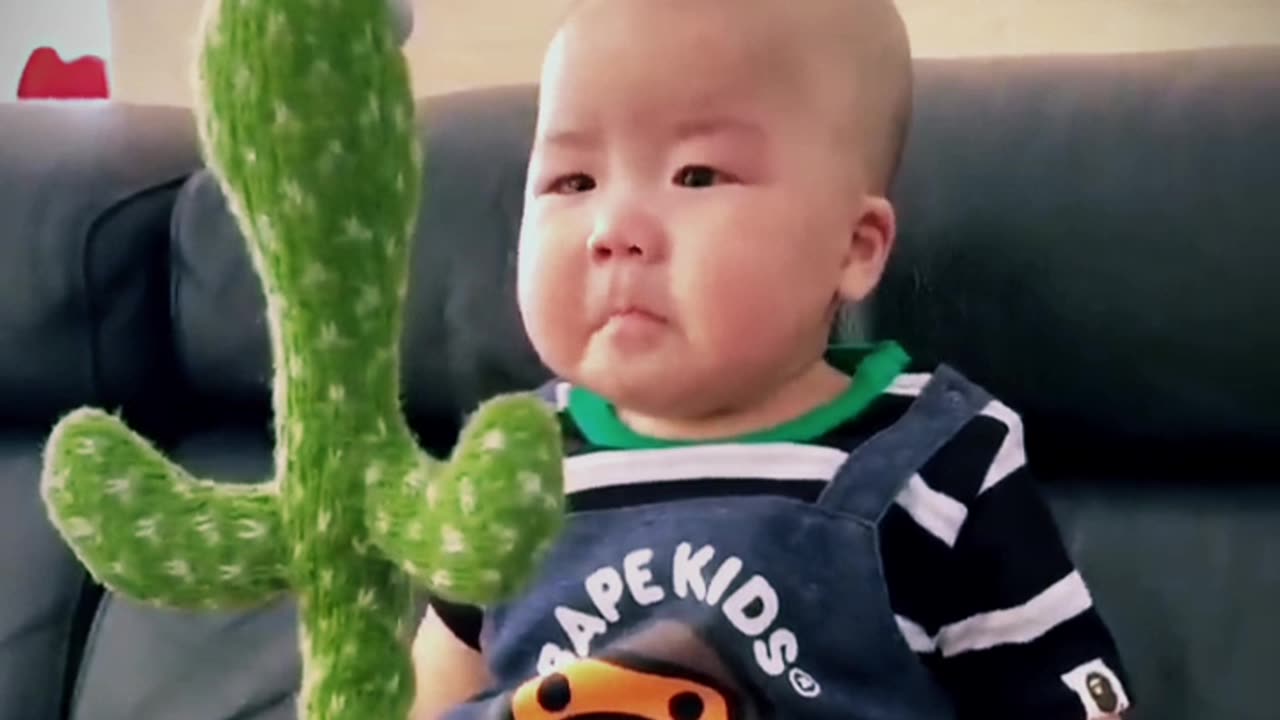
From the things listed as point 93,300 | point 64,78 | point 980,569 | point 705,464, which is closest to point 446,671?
point 705,464

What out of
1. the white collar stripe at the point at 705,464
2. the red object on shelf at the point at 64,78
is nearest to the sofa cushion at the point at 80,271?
the red object on shelf at the point at 64,78

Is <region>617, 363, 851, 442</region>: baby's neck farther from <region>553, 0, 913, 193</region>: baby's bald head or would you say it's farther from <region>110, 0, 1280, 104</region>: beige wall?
<region>110, 0, 1280, 104</region>: beige wall

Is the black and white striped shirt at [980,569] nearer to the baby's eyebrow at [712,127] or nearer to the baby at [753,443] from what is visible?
the baby at [753,443]

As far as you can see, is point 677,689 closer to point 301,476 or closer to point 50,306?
point 301,476

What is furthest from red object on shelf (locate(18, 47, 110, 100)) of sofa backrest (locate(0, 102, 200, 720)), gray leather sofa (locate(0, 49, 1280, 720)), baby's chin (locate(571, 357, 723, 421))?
baby's chin (locate(571, 357, 723, 421))

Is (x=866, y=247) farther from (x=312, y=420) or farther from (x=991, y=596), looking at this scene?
(x=312, y=420)

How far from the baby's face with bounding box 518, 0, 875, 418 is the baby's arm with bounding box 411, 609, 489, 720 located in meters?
0.21

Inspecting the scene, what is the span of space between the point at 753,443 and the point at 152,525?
13.9 inches

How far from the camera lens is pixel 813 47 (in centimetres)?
79

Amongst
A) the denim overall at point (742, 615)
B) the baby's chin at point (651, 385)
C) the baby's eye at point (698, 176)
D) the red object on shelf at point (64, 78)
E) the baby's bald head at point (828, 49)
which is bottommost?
the red object on shelf at point (64, 78)

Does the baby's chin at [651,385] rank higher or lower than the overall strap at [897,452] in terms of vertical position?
higher

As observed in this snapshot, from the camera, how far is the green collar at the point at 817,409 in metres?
0.82

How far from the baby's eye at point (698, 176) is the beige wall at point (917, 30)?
278 mm

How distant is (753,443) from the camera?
82 centimetres
